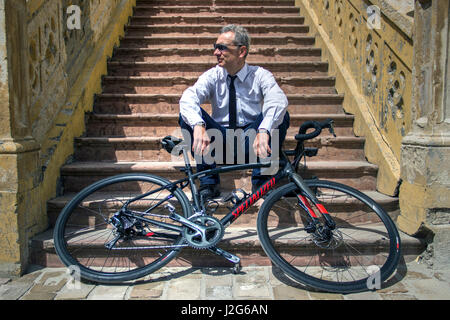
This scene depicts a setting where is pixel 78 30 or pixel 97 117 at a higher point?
pixel 78 30

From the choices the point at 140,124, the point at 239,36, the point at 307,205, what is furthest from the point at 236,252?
the point at 140,124

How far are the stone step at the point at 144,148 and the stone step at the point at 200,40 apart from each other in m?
2.46

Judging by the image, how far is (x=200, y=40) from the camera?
232 inches

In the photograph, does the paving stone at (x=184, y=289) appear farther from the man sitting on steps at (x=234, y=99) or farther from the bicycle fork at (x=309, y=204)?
the bicycle fork at (x=309, y=204)

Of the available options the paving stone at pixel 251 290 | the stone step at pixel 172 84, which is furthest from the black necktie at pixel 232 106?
the stone step at pixel 172 84

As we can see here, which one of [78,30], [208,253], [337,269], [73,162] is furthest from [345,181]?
[78,30]

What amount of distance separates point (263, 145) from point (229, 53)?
843 millimetres

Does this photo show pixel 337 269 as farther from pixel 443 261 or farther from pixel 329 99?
pixel 329 99

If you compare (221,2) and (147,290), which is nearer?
(147,290)

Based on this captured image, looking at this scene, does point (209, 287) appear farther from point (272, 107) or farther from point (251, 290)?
point (272, 107)

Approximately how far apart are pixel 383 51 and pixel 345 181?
128 centimetres

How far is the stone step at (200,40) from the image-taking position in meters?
5.86
